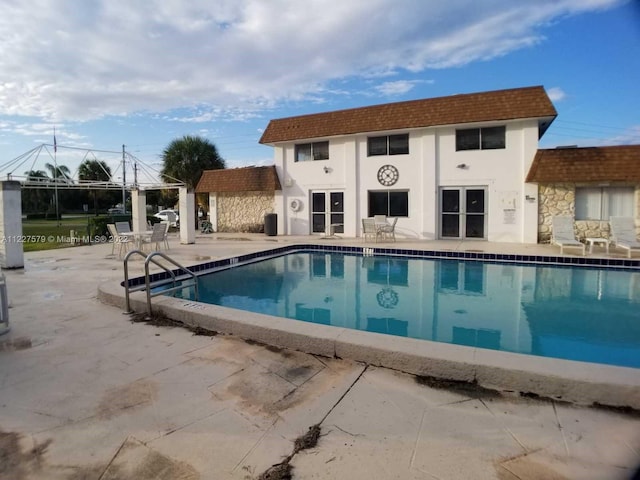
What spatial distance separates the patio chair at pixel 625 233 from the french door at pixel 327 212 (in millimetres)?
9781

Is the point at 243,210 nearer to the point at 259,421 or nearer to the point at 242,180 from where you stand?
the point at 242,180

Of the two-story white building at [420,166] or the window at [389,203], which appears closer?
the two-story white building at [420,166]

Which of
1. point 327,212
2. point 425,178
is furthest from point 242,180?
point 425,178

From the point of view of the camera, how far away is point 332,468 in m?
2.22

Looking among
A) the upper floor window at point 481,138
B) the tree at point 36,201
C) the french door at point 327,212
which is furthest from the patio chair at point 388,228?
the tree at point 36,201

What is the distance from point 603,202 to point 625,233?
2374 mm

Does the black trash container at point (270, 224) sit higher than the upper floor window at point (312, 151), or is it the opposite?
the upper floor window at point (312, 151)

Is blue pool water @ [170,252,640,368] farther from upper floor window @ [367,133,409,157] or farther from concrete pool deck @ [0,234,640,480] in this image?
upper floor window @ [367,133,409,157]

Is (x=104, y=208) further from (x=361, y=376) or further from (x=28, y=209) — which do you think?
(x=361, y=376)

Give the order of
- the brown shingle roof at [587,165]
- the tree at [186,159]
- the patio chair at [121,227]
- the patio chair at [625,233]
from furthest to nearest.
Answer: the tree at [186,159] → the patio chair at [121,227] → the brown shingle roof at [587,165] → the patio chair at [625,233]

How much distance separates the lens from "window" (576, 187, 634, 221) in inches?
512

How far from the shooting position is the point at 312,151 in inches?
706

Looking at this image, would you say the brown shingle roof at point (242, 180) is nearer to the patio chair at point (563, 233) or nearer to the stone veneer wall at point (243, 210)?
the stone veneer wall at point (243, 210)

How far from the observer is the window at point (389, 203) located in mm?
16125
